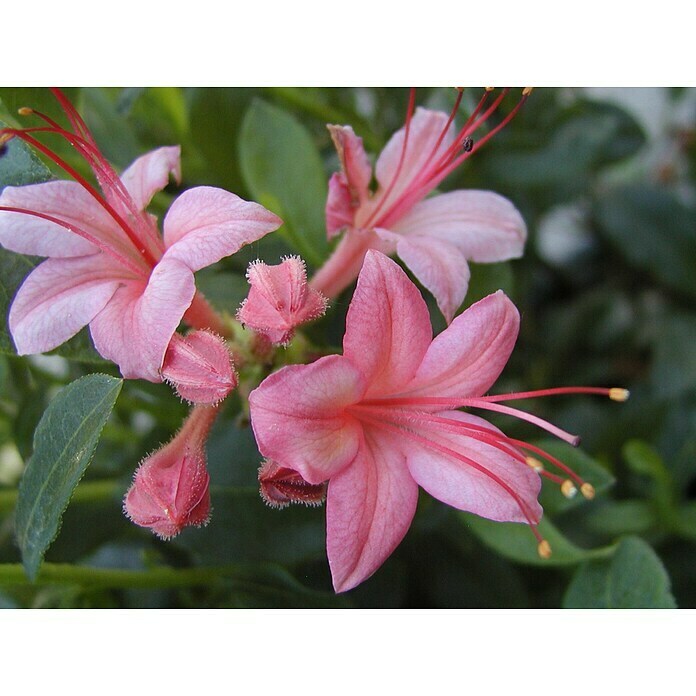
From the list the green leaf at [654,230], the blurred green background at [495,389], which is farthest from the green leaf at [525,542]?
the green leaf at [654,230]

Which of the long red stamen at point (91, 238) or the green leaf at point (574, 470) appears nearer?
the long red stamen at point (91, 238)

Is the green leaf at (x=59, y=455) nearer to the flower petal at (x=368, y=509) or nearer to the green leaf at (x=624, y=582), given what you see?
the flower petal at (x=368, y=509)

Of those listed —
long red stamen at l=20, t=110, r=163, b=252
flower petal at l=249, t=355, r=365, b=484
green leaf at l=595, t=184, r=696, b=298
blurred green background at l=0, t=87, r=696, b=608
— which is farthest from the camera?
green leaf at l=595, t=184, r=696, b=298

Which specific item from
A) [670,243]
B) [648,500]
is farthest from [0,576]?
[670,243]

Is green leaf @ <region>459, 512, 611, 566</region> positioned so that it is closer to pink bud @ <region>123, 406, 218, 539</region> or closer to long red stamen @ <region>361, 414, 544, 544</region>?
long red stamen @ <region>361, 414, 544, 544</region>

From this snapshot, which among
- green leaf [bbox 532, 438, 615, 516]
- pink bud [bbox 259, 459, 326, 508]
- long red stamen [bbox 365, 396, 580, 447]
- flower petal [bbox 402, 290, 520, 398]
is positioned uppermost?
flower petal [bbox 402, 290, 520, 398]

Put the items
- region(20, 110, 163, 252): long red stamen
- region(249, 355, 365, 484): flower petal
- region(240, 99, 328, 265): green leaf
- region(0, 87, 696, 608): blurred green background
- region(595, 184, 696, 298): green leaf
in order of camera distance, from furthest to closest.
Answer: region(595, 184, 696, 298): green leaf → region(240, 99, 328, 265): green leaf → region(0, 87, 696, 608): blurred green background → region(20, 110, 163, 252): long red stamen → region(249, 355, 365, 484): flower petal

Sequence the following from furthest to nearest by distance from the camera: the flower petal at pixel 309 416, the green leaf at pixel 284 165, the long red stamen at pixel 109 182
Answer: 1. the green leaf at pixel 284 165
2. the long red stamen at pixel 109 182
3. the flower petal at pixel 309 416

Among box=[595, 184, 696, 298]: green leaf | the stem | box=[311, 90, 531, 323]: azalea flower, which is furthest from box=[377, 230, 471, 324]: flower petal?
box=[595, 184, 696, 298]: green leaf

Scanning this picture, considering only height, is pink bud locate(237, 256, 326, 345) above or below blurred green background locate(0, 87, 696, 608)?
above
